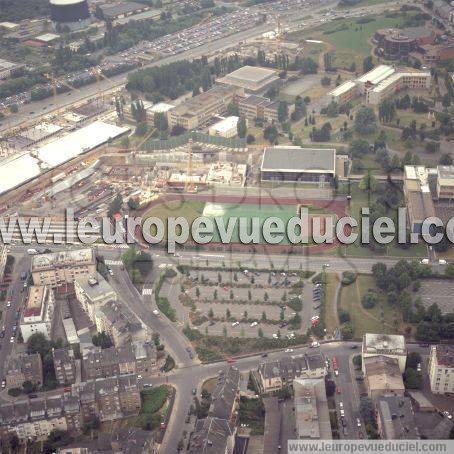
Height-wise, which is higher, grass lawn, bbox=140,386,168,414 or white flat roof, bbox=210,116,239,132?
white flat roof, bbox=210,116,239,132

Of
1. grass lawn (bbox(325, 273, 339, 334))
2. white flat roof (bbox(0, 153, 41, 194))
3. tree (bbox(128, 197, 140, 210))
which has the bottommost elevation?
grass lawn (bbox(325, 273, 339, 334))

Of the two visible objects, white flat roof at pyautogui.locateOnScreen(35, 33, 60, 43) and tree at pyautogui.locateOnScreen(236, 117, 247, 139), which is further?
white flat roof at pyautogui.locateOnScreen(35, 33, 60, 43)

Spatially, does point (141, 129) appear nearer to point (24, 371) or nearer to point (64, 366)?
point (64, 366)

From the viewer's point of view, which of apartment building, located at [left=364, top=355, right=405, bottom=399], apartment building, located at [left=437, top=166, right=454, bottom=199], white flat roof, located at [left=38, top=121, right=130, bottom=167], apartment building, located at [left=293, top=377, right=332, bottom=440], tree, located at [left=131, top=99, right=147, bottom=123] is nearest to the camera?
apartment building, located at [left=293, top=377, right=332, bottom=440]

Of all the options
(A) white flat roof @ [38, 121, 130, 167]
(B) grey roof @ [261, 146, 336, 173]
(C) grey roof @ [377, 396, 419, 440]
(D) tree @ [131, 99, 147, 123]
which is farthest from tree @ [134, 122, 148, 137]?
(C) grey roof @ [377, 396, 419, 440]

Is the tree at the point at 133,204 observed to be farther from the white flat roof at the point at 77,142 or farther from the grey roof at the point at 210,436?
the grey roof at the point at 210,436

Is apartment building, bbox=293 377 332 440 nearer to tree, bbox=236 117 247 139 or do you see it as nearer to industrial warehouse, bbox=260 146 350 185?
industrial warehouse, bbox=260 146 350 185
